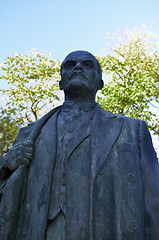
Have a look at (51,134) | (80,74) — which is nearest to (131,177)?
(51,134)

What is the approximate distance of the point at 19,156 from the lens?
12.4 feet

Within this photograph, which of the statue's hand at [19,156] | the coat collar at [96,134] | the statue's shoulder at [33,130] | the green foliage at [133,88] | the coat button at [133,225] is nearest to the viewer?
the coat button at [133,225]

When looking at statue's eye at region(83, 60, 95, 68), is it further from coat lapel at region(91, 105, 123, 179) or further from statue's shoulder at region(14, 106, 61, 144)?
statue's shoulder at region(14, 106, 61, 144)

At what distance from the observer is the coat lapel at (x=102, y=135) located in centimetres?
353

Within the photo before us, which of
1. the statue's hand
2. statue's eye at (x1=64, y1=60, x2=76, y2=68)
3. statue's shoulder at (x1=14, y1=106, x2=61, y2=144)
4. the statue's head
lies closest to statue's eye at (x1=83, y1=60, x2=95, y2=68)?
the statue's head

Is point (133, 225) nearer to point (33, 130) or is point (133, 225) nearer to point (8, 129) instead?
point (33, 130)

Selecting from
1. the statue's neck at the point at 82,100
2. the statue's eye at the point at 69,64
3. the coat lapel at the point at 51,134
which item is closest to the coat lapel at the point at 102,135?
the statue's neck at the point at 82,100

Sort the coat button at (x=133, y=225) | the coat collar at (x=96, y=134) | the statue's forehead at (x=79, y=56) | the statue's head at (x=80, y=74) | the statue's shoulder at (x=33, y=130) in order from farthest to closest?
the statue's forehead at (x=79, y=56)
the statue's head at (x=80, y=74)
the statue's shoulder at (x=33, y=130)
the coat collar at (x=96, y=134)
the coat button at (x=133, y=225)

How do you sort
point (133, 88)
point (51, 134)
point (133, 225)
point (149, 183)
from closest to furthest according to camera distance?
1. point (133, 225)
2. point (149, 183)
3. point (51, 134)
4. point (133, 88)

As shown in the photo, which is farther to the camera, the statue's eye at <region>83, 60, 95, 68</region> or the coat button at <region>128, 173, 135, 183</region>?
the statue's eye at <region>83, 60, 95, 68</region>

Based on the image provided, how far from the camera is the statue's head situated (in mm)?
4320

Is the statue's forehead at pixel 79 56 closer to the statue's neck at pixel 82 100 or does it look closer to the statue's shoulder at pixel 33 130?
the statue's neck at pixel 82 100

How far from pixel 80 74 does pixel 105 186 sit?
5.35ft

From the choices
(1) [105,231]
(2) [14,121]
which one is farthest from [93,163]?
(2) [14,121]
